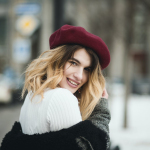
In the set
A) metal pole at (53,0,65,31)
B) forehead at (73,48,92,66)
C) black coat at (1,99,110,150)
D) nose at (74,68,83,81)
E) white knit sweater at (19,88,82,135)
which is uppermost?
metal pole at (53,0,65,31)

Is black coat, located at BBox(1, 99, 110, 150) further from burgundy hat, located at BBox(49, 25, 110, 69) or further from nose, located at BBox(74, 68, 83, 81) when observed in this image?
burgundy hat, located at BBox(49, 25, 110, 69)

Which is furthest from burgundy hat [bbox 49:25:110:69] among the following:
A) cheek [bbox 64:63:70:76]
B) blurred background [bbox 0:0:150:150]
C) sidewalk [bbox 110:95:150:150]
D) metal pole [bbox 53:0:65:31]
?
sidewalk [bbox 110:95:150:150]

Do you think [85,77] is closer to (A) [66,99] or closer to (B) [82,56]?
(B) [82,56]

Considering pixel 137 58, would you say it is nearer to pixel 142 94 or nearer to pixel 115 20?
pixel 142 94

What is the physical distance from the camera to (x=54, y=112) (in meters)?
1.34

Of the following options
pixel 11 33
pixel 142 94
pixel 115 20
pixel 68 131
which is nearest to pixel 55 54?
pixel 68 131

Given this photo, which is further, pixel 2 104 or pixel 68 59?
pixel 2 104

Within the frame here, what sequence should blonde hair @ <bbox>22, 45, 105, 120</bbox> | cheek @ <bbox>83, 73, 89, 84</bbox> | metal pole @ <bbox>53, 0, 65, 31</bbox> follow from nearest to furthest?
blonde hair @ <bbox>22, 45, 105, 120</bbox>
cheek @ <bbox>83, 73, 89, 84</bbox>
metal pole @ <bbox>53, 0, 65, 31</bbox>

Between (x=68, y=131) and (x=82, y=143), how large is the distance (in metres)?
0.10

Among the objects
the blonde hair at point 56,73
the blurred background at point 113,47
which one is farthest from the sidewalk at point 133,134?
the blonde hair at point 56,73

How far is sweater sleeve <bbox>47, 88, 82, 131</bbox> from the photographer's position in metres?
1.34

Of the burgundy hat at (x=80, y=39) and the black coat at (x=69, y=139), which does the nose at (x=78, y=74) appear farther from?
the black coat at (x=69, y=139)

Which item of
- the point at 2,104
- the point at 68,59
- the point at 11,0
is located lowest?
the point at 2,104

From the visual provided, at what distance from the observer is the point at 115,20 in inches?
299
